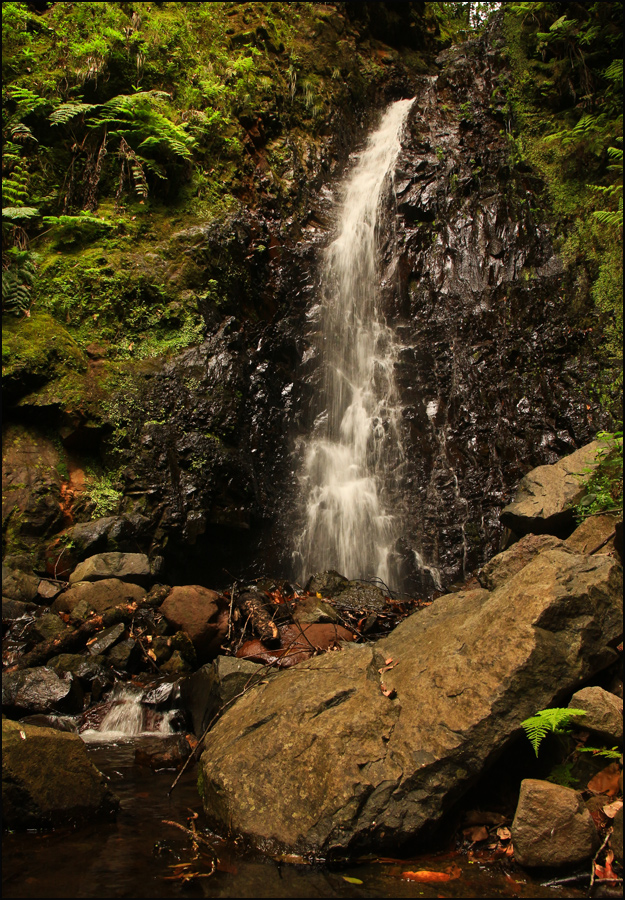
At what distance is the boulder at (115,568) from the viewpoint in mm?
6961

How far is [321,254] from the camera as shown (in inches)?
487

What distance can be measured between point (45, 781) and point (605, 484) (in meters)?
5.44

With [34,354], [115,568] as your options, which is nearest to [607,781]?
[115,568]

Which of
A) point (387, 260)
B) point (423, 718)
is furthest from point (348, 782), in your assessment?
point (387, 260)

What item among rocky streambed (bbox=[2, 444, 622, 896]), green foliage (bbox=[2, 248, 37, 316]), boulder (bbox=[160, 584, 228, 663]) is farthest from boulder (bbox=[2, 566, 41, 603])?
green foliage (bbox=[2, 248, 37, 316])

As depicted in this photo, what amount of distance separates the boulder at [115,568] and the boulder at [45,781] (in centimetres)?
387

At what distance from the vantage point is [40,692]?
16.8 ft

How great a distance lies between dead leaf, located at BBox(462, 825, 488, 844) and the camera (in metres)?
3.04

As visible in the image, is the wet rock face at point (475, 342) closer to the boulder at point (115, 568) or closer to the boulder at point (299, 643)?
the boulder at point (299, 643)

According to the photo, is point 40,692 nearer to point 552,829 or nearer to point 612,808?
point 552,829

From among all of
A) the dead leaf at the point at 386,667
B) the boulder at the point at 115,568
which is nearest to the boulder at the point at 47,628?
the boulder at the point at 115,568

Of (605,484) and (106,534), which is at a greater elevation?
(605,484)

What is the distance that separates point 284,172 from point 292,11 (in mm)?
6036

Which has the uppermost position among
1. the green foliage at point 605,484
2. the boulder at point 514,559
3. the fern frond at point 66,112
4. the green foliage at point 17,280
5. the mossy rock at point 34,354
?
the fern frond at point 66,112
